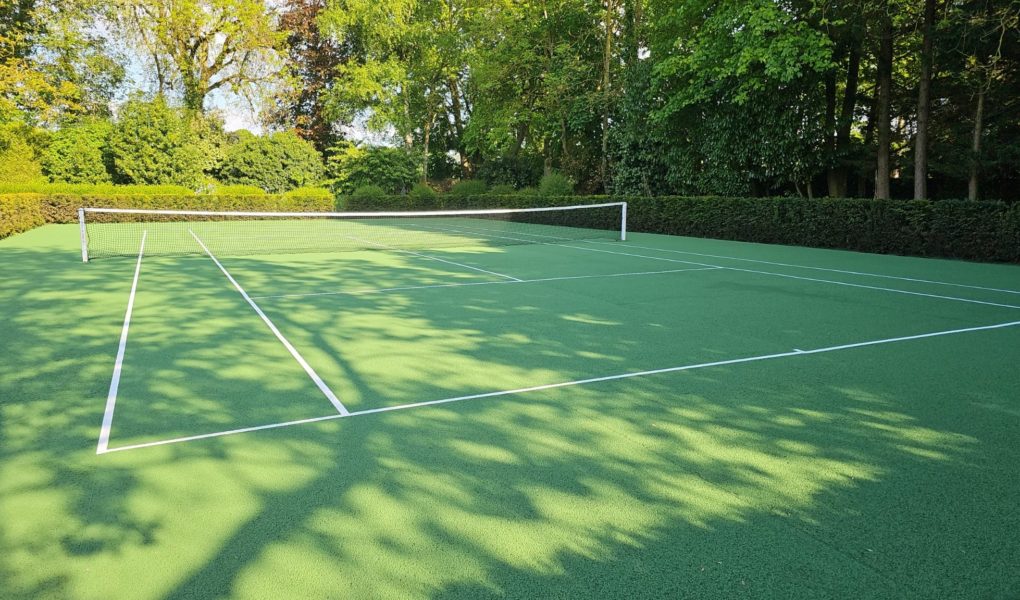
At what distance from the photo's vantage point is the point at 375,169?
42.3 m

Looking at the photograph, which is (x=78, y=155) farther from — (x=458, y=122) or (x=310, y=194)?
(x=458, y=122)

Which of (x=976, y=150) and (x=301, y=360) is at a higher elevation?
(x=976, y=150)

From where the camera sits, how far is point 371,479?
3812mm

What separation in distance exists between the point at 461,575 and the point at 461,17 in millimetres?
43968

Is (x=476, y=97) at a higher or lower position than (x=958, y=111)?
higher

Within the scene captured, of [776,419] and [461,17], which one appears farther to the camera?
[461,17]

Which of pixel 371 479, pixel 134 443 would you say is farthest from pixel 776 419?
pixel 134 443

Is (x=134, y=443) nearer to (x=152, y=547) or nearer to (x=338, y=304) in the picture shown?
(x=152, y=547)

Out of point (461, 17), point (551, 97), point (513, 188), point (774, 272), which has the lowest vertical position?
point (774, 272)

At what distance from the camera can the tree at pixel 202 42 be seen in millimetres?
37312

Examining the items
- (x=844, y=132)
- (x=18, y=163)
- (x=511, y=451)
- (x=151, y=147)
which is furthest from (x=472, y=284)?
(x=18, y=163)

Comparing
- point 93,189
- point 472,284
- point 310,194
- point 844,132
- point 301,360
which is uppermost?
point 844,132

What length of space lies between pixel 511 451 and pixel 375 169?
4008 cm

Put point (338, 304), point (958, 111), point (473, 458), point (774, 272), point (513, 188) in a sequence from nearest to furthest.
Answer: point (473, 458) < point (338, 304) < point (774, 272) < point (958, 111) < point (513, 188)
